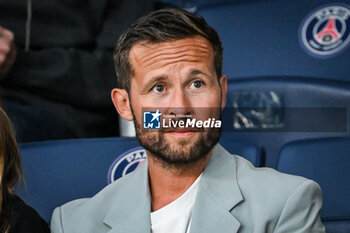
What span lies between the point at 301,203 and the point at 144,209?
19cm

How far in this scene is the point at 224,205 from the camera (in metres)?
0.80

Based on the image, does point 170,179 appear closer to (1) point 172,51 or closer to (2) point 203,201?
(2) point 203,201

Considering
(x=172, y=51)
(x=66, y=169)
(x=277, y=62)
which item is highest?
(x=172, y=51)

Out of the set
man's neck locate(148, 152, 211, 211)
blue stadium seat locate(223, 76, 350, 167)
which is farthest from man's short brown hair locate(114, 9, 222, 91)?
blue stadium seat locate(223, 76, 350, 167)

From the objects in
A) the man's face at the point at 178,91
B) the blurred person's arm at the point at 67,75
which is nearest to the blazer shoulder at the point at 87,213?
the man's face at the point at 178,91

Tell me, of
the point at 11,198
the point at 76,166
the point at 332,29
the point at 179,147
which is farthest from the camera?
the point at 332,29

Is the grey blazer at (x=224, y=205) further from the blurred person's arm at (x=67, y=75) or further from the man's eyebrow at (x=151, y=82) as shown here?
the blurred person's arm at (x=67, y=75)

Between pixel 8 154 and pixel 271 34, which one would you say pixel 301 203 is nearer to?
pixel 8 154

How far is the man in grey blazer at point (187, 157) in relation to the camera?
767 mm

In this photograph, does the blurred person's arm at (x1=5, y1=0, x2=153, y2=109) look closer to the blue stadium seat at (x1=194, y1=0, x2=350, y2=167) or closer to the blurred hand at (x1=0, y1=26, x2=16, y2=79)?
the blurred hand at (x1=0, y1=26, x2=16, y2=79)

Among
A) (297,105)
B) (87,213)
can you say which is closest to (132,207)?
(87,213)

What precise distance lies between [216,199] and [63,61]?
2.16 ft

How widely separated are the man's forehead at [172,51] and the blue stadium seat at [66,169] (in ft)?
0.86

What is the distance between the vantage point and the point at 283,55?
1238 millimetres
